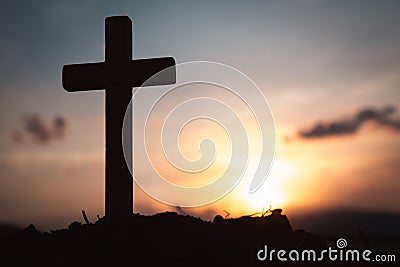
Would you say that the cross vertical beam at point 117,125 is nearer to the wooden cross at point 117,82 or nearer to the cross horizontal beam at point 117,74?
the wooden cross at point 117,82

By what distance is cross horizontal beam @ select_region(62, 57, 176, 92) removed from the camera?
37.7 ft

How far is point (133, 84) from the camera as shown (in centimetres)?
1162

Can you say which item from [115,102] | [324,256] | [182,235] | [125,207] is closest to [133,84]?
[115,102]

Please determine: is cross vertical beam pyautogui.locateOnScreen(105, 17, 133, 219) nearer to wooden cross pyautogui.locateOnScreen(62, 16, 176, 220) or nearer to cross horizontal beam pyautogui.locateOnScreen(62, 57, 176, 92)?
wooden cross pyautogui.locateOnScreen(62, 16, 176, 220)

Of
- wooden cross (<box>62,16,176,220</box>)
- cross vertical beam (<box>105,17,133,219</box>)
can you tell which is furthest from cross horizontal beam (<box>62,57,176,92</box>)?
cross vertical beam (<box>105,17,133,219</box>)

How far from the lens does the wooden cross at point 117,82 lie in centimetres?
1120

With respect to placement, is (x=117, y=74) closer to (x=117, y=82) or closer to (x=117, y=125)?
(x=117, y=82)

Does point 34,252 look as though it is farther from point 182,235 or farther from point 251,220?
point 251,220

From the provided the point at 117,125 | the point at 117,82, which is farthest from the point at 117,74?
the point at 117,125

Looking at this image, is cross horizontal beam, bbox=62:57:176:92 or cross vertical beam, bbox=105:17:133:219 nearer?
cross vertical beam, bbox=105:17:133:219

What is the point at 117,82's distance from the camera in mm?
11672

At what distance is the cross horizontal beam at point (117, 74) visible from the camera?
452 inches

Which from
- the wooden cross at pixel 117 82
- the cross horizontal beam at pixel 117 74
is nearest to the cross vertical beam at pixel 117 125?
the wooden cross at pixel 117 82

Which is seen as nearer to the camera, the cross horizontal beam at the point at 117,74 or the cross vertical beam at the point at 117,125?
the cross vertical beam at the point at 117,125
